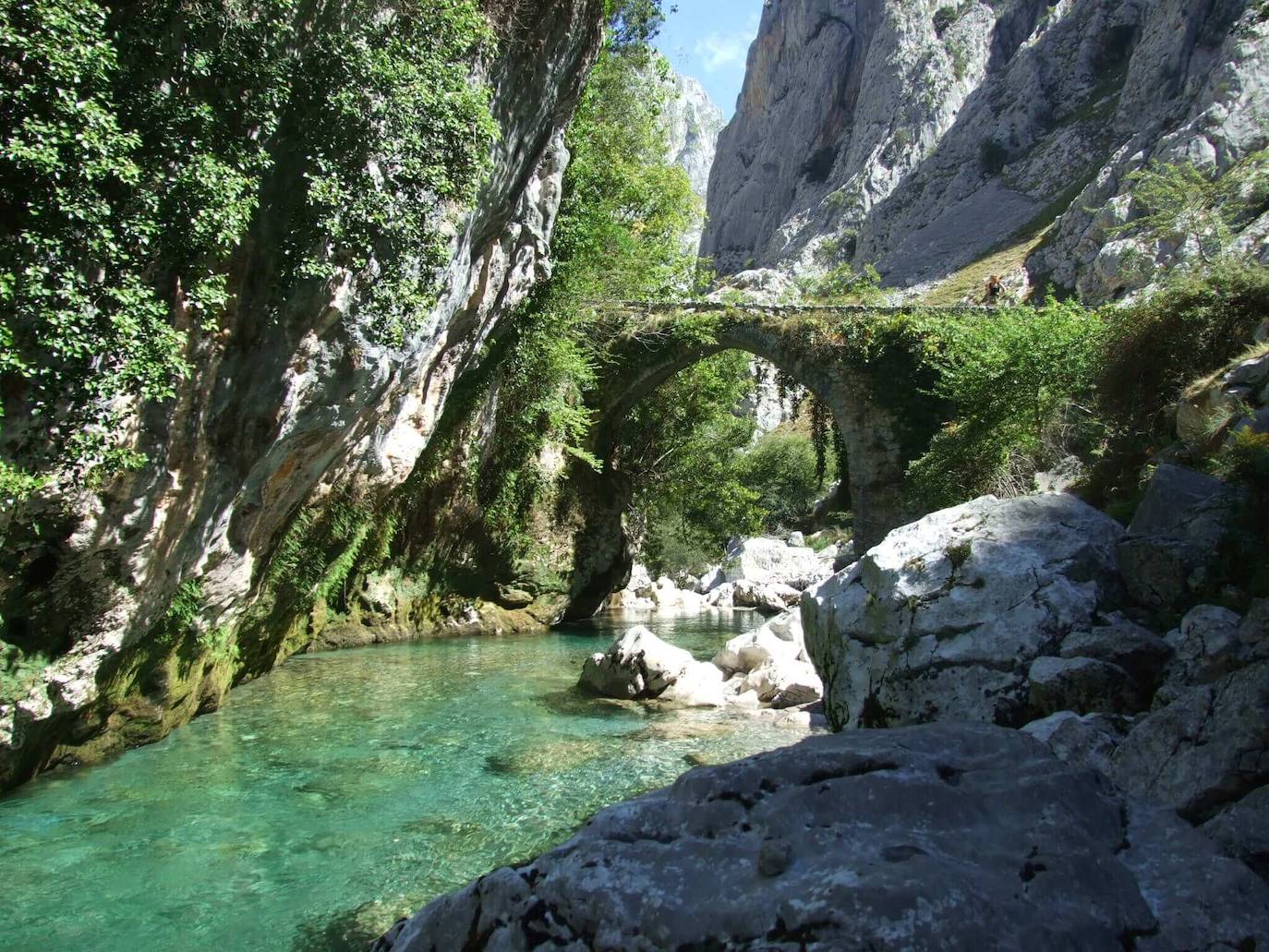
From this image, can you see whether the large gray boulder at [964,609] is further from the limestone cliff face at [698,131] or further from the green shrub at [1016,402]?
the limestone cliff face at [698,131]

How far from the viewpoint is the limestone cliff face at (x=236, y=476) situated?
5.00 meters

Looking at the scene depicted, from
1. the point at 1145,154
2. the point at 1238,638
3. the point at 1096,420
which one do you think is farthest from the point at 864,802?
the point at 1145,154

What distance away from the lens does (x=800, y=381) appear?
17.4 meters

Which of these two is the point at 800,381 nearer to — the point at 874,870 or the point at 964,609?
the point at 964,609

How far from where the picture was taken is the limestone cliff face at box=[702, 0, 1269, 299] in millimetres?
33575

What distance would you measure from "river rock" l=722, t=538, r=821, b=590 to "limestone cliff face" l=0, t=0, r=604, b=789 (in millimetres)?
18240

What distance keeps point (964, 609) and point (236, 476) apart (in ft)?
17.4

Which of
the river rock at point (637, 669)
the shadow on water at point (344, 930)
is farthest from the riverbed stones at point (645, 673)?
the shadow on water at point (344, 930)

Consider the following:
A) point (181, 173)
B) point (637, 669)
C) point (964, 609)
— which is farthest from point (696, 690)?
point (181, 173)

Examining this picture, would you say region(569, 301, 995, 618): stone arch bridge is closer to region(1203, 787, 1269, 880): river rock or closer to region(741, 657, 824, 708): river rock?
region(741, 657, 824, 708): river rock

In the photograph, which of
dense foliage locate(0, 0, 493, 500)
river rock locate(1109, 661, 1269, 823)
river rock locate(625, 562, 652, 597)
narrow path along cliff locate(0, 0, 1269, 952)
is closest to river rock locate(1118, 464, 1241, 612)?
narrow path along cliff locate(0, 0, 1269, 952)

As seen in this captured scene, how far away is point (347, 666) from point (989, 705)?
→ 874 centimetres

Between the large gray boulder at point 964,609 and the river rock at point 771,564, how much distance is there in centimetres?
1957

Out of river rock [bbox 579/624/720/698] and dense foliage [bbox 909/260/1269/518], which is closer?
dense foliage [bbox 909/260/1269/518]
